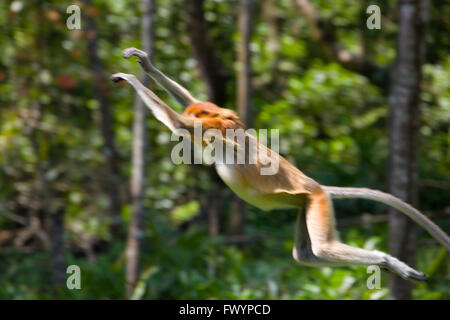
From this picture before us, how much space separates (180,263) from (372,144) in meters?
4.14

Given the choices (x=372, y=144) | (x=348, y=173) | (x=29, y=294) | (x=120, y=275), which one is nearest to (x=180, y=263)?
(x=120, y=275)

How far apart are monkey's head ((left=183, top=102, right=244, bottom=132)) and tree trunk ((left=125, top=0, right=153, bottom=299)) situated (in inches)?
134

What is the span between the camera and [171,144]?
30.3ft

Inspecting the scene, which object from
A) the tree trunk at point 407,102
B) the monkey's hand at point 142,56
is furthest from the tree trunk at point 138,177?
the monkey's hand at point 142,56

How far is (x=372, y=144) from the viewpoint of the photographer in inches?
416

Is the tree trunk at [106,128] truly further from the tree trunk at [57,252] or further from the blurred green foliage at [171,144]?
the tree trunk at [57,252]

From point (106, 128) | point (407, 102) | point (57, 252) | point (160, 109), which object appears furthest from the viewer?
point (106, 128)

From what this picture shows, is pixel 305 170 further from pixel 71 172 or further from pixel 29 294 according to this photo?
pixel 29 294

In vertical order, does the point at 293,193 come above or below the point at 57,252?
above

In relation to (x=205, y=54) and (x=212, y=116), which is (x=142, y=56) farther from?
(x=205, y=54)

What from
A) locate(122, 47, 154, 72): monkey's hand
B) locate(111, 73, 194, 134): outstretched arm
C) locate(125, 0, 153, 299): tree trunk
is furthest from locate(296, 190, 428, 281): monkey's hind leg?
locate(125, 0, 153, 299): tree trunk

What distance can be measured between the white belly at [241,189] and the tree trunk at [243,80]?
4.77 metres

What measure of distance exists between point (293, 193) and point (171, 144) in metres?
5.90

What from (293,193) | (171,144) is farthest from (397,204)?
(171,144)
